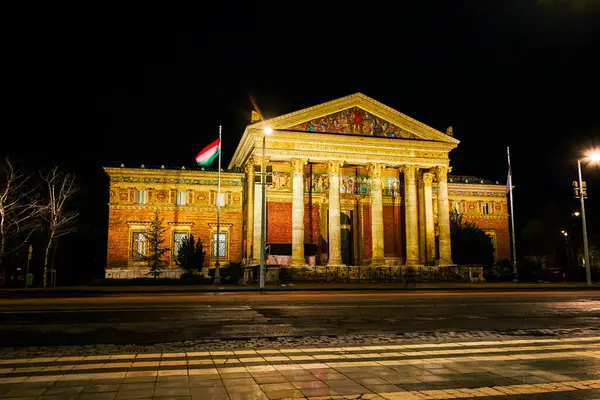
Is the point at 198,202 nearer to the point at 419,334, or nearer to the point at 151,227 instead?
the point at 151,227

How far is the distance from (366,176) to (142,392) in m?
43.9

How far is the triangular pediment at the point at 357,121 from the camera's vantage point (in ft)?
136

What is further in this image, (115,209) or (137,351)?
(115,209)

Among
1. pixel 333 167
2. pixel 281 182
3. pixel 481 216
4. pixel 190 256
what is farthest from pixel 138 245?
pixel 481 216

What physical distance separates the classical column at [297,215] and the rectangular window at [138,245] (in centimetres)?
1690

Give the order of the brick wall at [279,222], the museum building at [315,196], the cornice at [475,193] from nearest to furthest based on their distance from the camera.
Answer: the museum building at [315,196]
the brick wall at [279,222]
the cornice at [475,193]

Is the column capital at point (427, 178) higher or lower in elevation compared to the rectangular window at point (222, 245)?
higher

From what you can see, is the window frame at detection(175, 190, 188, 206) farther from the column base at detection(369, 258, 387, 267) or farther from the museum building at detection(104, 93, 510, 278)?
the column base at detection(369, 258, 387, 267)

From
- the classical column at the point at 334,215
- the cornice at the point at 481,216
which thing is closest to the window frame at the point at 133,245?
the classical column at the point at 334,215

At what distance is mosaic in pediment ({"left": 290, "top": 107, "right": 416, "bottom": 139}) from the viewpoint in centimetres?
4219

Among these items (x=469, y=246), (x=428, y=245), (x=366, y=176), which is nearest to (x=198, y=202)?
(x=366, y=176)

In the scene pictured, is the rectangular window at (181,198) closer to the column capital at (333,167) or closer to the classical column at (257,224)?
the classical column at (257,224)

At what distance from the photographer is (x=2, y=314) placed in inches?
565

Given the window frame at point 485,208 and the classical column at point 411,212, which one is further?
the window frame at point 485,208
